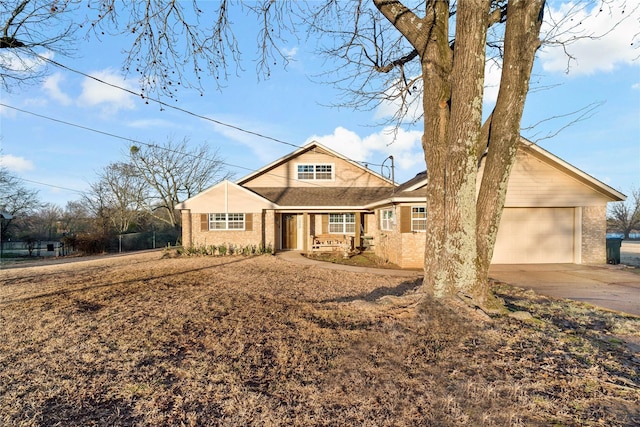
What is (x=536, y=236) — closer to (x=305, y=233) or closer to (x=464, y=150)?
(x=464, y=150)

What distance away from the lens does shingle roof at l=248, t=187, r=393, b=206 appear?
1719 centimetres

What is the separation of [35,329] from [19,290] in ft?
15.8

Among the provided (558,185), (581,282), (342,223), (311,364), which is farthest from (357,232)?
(311,364)

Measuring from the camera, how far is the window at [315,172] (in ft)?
64.2

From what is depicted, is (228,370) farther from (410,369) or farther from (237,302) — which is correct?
(237,302)

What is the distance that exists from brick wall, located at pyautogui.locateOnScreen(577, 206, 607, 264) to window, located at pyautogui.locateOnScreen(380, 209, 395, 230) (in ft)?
24.9

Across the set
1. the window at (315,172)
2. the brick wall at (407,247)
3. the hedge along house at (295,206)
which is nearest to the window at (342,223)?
the hedge along house at (295,206)

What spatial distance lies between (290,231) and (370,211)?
4.93 meters

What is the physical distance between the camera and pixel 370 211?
57.7 ft

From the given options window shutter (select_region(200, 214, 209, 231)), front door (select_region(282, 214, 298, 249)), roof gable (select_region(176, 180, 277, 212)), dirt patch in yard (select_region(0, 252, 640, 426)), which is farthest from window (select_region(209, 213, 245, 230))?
dirt patch in yard (select_region(0, 252, 640, 426))

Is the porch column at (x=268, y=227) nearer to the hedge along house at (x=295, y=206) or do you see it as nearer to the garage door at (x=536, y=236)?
the hedge along house at (x=295, y=206)

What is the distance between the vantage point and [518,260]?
13.3 meters

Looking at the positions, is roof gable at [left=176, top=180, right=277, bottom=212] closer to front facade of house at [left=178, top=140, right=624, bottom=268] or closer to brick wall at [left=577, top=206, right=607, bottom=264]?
front facade of house at [left=178, top=140, right=624, bottom=268]

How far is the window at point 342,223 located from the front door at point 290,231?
7.05 ft
